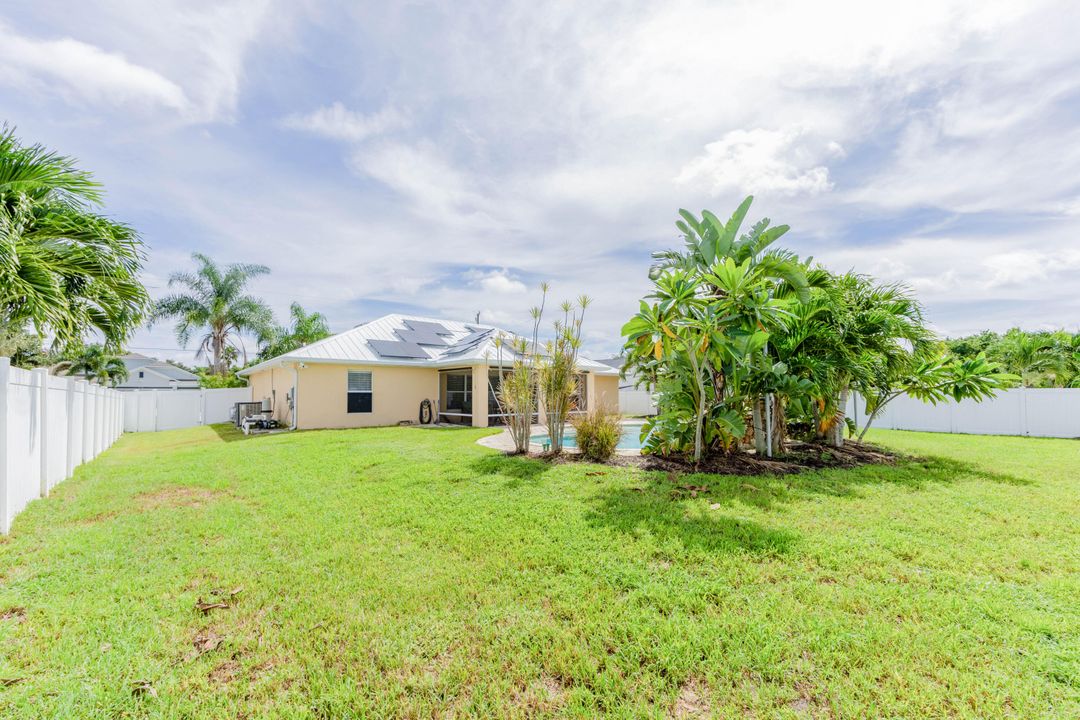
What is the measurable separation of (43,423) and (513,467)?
22.0 ft

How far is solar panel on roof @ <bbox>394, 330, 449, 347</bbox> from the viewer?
21.1 metres

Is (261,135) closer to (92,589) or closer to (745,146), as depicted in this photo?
(92,589)

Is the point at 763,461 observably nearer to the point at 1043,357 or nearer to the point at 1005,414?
the point at 1005,414

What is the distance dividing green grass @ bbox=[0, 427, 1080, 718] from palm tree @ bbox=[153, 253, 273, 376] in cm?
2487

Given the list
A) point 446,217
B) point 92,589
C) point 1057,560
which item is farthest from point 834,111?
point 92,589

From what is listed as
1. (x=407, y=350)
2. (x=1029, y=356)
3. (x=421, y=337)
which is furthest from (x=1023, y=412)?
(x=421, y=337)

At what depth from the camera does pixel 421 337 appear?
2164cm

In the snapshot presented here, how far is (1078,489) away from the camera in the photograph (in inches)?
253

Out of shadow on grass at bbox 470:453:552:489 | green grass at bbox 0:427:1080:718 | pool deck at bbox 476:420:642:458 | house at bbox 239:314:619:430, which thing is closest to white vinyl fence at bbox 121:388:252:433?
house at bbox 239:314:619:430

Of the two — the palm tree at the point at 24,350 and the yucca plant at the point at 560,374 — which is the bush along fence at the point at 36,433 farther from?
the yucca plant at the point at 560,374

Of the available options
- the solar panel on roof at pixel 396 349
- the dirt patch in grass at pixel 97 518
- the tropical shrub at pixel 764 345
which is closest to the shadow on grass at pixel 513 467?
the tropical shrub at pixel 764 345

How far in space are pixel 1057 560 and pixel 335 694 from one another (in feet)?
18.7

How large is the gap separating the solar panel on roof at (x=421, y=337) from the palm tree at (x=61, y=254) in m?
14.3

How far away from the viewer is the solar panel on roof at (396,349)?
18672mm
